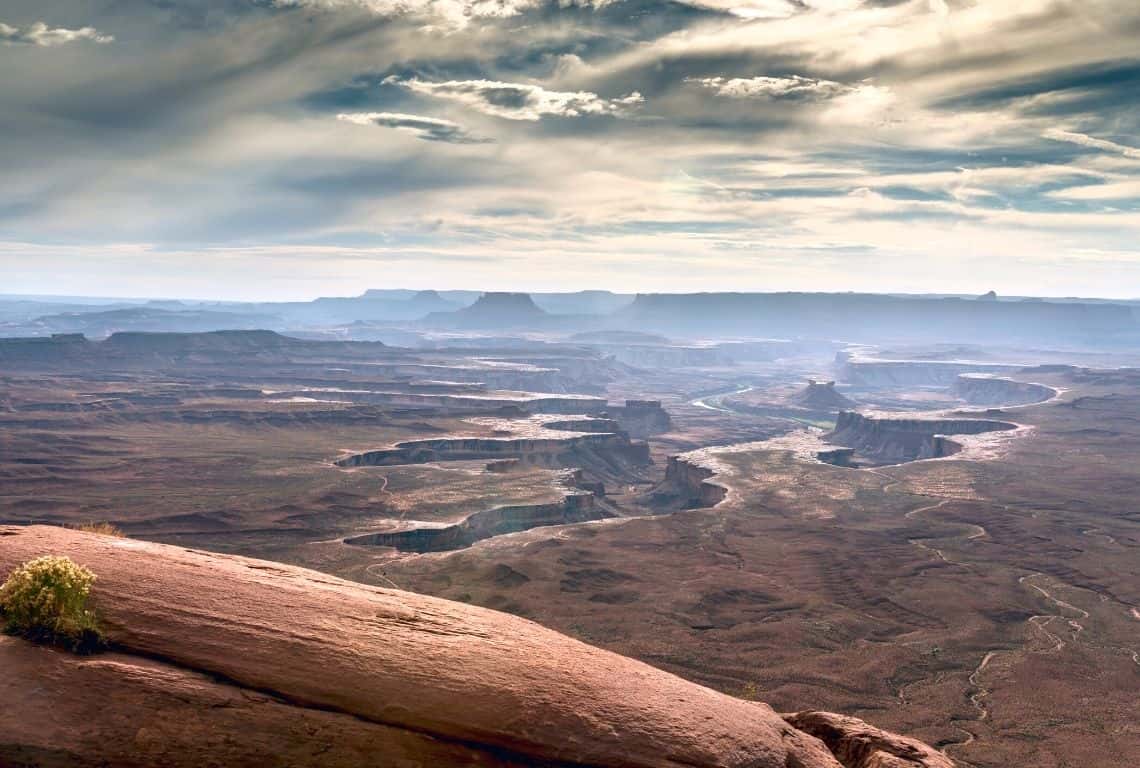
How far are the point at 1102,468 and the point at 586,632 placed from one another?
122m

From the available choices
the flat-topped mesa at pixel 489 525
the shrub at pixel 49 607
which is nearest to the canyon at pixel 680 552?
the flat-topped mesa at pixel 489 525

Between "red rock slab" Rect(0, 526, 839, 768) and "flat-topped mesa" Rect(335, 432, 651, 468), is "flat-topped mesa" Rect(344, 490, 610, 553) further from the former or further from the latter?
"red rock slab" Rect(0, 526, 839, 768)

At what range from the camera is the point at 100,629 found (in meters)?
16.2

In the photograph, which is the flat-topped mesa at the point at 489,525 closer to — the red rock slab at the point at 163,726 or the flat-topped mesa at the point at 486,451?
the flat-topped mesa at the point at 486,451

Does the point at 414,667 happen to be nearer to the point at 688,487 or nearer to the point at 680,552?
the point at 680,552

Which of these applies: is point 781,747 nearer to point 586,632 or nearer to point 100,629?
point 100,629

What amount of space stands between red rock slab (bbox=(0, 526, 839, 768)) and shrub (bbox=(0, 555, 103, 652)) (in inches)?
21.0

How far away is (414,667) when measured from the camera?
55.2 feet

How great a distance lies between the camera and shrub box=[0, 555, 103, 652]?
15688 millimetres

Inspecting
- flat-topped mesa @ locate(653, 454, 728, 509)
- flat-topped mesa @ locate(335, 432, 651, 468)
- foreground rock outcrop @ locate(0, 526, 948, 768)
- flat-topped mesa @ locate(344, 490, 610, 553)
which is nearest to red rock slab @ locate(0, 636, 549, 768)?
foreground rock outcrop @ locate(0, 526, 948, 768)

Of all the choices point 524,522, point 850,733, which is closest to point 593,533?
point 524,522

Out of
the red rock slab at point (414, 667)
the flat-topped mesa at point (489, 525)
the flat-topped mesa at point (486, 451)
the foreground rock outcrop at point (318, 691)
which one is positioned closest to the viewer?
the foreground rock outcrop at point (318, 691)

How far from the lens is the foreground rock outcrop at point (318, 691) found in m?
14.7

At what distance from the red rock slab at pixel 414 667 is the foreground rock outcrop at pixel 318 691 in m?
0.04
